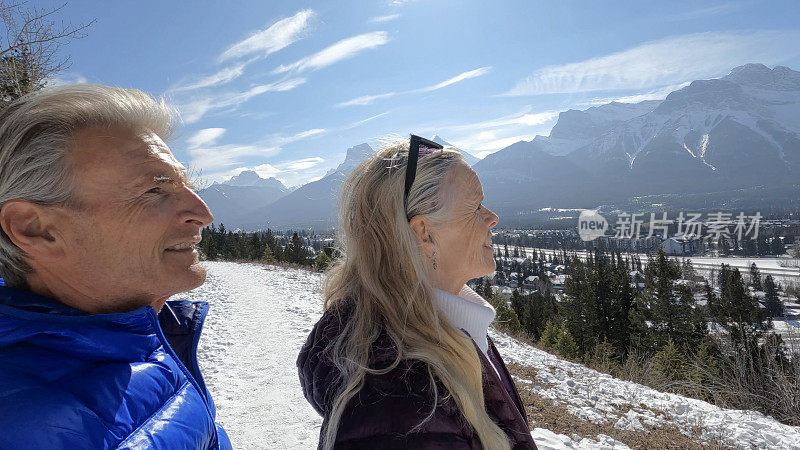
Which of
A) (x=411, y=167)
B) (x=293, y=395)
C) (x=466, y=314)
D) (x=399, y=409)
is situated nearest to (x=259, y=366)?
(x=293, y=395)

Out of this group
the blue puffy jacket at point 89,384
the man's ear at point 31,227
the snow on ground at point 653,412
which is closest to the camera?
the blue puffy jacket at point 89,384

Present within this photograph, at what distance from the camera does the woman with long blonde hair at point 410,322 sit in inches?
46.5

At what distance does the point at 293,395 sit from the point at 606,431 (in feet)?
13.8

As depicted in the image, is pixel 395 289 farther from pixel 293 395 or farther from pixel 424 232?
pixel 293 395

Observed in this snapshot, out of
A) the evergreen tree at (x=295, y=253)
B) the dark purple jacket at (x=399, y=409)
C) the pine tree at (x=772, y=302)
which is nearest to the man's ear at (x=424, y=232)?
the dark purple jacket at (x=399, y=409)

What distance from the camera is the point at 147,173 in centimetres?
124

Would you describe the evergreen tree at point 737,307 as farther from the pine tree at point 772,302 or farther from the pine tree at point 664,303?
the pine tree at point 772,302

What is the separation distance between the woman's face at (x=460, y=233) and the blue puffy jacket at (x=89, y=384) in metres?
1.03

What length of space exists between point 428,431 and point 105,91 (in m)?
1.42

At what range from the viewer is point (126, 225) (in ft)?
3.78

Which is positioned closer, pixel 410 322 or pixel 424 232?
pixel 410 322

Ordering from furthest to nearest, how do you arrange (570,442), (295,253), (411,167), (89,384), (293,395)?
(295,253), (293,395), (570,442), (411,167), (89,384)

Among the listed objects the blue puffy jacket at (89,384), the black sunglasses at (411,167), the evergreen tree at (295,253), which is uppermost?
the black sunglasses at (411,167)

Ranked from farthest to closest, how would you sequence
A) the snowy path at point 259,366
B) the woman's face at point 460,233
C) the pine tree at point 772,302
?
the pine tree at point 772,302, the snowy path at point 259,366, the woman's face at point 460,233
